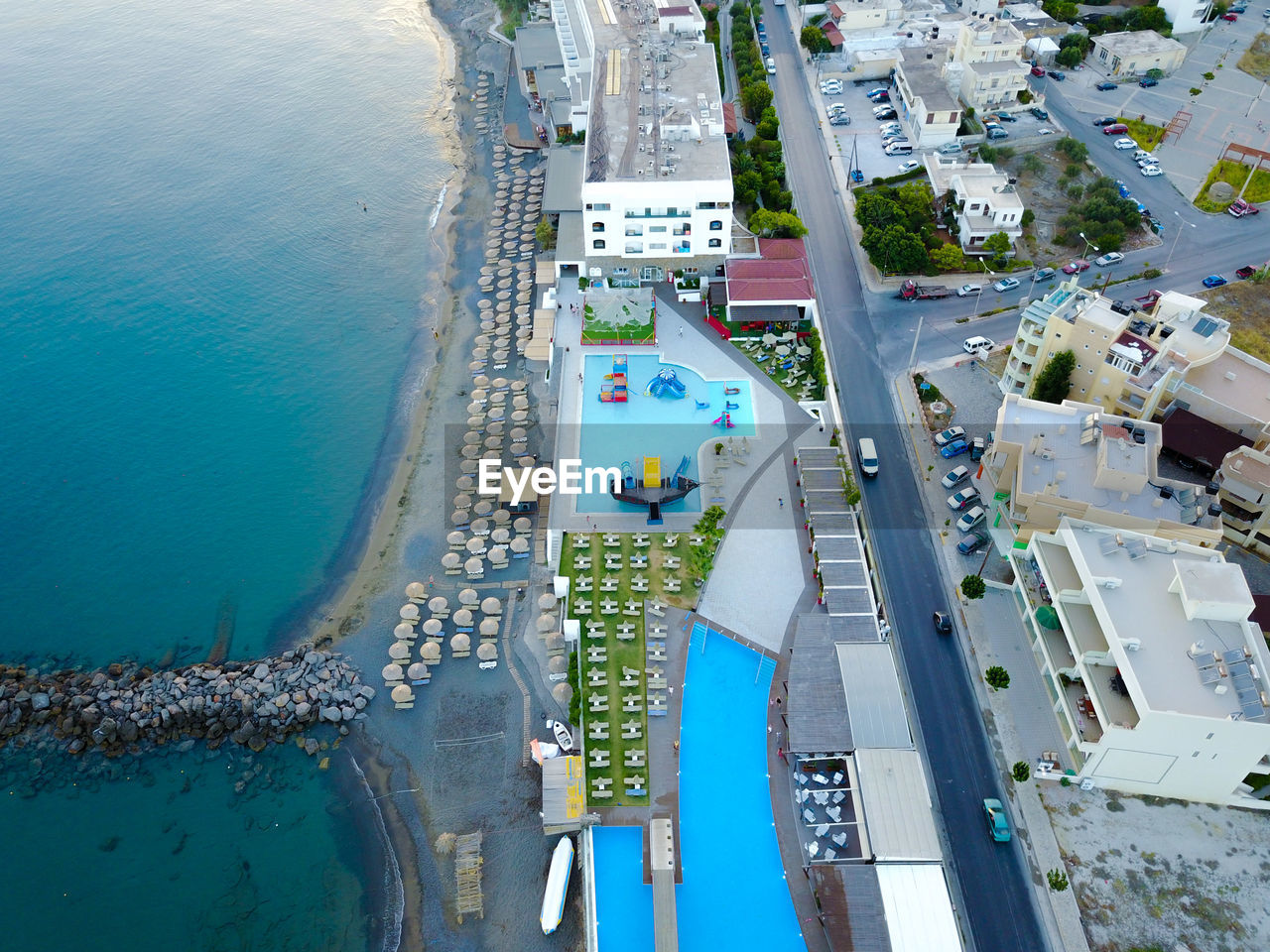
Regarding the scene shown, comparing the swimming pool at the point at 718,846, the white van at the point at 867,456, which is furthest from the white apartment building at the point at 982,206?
the swimming pool at the point at 718,846

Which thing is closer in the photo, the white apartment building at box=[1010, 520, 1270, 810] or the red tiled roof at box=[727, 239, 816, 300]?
the white apartment building at box=[1010, 520, 1270, 810]

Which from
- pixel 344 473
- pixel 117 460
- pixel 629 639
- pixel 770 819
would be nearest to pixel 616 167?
pixel 344 473

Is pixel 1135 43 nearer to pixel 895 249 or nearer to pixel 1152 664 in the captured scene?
pixel 895 249

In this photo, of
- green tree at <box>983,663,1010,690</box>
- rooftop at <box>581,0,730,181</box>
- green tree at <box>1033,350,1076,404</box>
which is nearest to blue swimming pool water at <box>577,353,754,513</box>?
rooftop at <box>581,0,730,181</box>

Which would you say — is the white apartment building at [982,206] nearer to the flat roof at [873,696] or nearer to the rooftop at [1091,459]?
the rooftop at [1091,459]

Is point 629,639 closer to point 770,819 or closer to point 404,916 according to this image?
point 770,819

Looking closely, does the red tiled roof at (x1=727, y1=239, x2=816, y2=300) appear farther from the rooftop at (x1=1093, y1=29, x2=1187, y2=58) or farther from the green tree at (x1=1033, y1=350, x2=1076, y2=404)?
the rooftop at (x1=1093, y1=29, x2=1187, y2=58)

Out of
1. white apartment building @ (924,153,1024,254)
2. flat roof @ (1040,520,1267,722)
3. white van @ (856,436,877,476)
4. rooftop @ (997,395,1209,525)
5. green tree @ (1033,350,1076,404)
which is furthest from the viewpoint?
white apartment building @ (924,153,1024,254)
